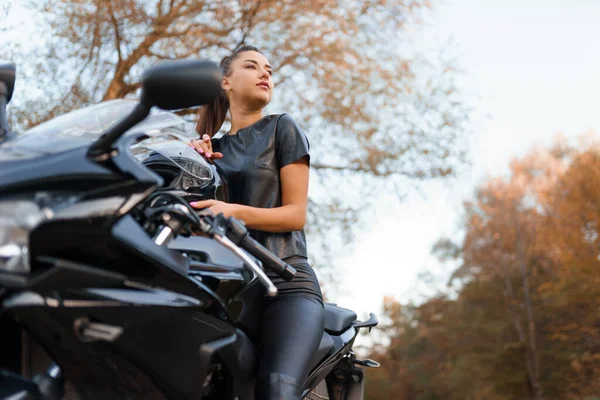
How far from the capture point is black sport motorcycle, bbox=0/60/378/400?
1.48m

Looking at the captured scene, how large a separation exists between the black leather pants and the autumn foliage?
21.6 m

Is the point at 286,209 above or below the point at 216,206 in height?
above

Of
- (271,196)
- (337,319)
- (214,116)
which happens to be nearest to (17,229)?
(271,196)

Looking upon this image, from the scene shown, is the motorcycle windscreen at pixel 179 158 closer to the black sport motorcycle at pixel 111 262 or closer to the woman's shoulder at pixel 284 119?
the black sport motorcycle at pixel 111 262

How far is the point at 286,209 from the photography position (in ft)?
8.82

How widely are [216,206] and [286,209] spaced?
43 cm

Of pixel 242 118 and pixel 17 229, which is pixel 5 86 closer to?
pixel 17 229

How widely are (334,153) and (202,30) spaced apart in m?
3.40

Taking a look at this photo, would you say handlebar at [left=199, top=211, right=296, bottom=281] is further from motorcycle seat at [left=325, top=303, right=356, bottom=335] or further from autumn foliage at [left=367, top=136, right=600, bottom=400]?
autumn foliage at [left=367, top=136, right=600, bottom=400]

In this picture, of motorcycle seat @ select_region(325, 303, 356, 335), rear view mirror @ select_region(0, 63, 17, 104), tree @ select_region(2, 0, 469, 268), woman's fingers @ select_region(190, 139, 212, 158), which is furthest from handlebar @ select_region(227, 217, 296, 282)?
tree @ select_region(2, 0, 469, 268)

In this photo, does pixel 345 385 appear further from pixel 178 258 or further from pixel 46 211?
pixel 46 211

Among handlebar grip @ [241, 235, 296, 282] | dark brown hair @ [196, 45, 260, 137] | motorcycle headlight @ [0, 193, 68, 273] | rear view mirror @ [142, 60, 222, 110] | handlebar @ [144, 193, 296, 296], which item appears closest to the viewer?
motorcycle headlight @ [0, 193, 68, 273]

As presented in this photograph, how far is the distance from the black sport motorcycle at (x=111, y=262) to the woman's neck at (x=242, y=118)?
4.05 ft

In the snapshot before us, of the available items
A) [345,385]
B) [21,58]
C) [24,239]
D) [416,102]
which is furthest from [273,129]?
[416,102]
